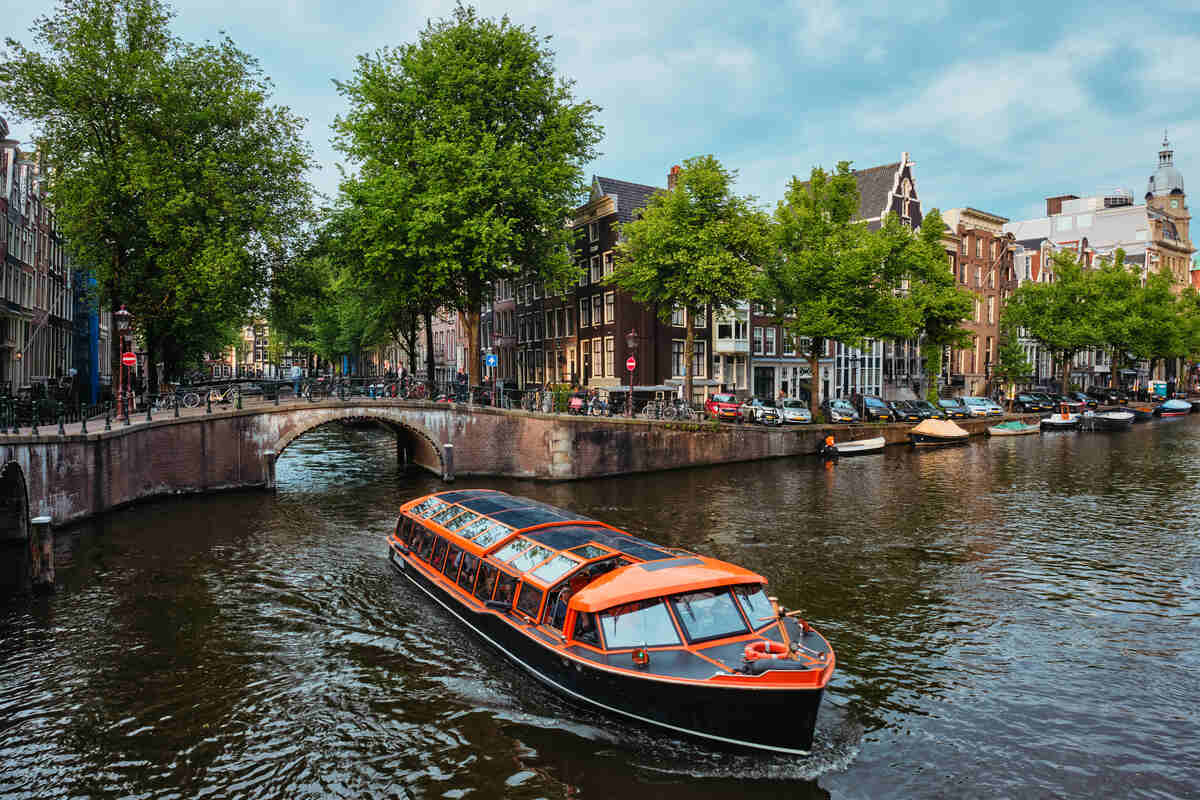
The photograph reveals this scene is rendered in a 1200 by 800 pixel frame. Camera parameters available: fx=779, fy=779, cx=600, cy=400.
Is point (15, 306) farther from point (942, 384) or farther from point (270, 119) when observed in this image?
point (942, 384)

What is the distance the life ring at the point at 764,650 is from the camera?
1078 centimetres

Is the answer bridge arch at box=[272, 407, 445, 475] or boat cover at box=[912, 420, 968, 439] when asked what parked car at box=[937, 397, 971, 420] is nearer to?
boat cover at box=[912, 420, 968, 439]

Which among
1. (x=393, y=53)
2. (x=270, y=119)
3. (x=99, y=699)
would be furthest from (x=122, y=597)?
(x=393, y=53)

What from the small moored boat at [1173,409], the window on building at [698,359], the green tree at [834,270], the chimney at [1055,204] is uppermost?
the chimney at [1055,204]

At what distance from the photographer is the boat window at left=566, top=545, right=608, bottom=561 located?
14.2 meters

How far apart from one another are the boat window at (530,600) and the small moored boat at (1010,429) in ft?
172

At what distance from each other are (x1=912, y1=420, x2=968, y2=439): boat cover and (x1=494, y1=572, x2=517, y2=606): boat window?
42.5m

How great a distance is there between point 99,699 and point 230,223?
27464 mm

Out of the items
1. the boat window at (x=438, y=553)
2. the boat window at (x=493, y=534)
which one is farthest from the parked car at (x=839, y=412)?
the boat window at (x=493, y=534)

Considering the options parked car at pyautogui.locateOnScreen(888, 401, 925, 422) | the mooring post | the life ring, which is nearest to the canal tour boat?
the life ring

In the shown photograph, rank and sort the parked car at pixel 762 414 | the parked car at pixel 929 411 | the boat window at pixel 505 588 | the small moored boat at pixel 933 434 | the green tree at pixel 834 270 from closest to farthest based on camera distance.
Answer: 1. the boat window at pixel 505 588
2. the parked car at pixel 762 414
3. the green tree at pixel 834 270
4. the small moored boat at pixel 933 434
5. the parked car at pixel 929 411

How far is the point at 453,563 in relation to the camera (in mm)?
17547

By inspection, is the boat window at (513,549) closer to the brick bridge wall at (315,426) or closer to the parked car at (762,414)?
the brick bridge wall at (315,426)

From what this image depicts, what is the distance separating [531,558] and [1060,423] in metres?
60.6
